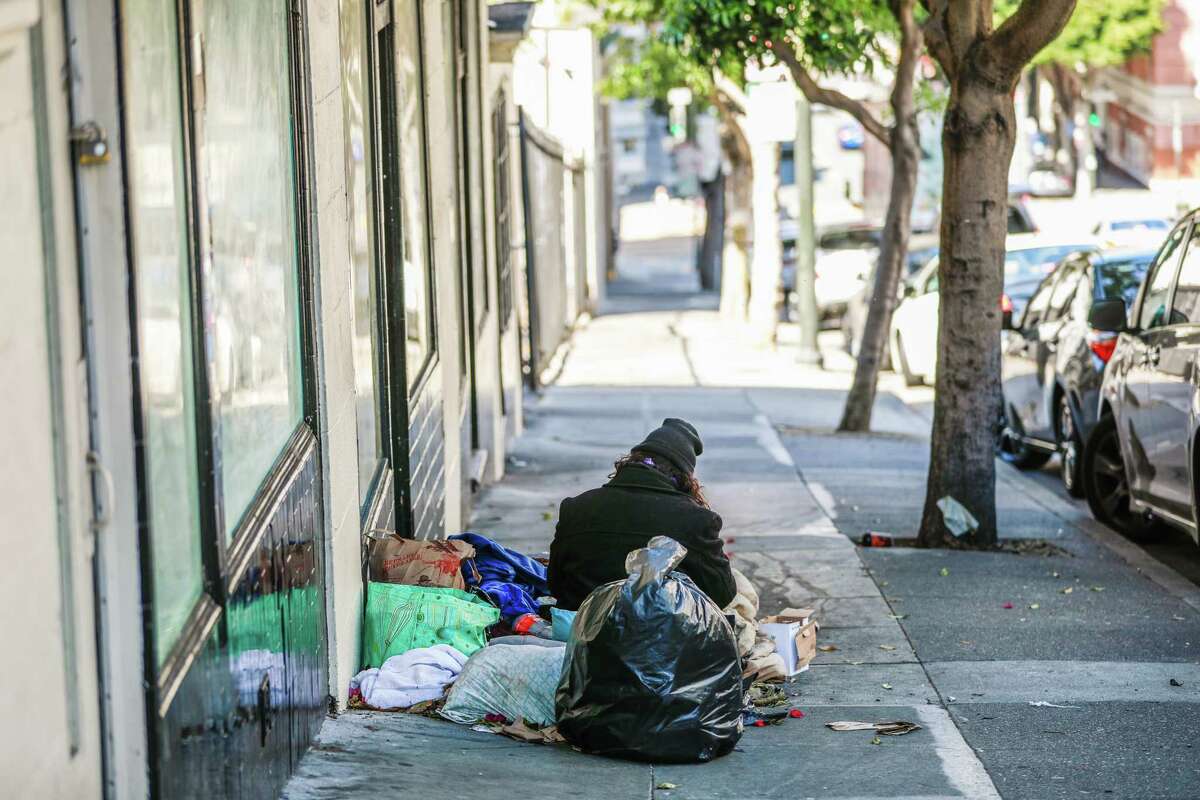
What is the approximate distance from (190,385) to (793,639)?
3415mm

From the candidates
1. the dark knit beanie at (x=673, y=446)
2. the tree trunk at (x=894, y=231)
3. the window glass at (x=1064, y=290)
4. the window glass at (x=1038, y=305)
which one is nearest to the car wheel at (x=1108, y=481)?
the window glass at (x=1064, y=290)

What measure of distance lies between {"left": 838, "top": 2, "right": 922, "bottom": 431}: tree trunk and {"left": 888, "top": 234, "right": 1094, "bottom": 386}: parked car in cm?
128

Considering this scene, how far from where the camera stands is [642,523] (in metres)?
5.91

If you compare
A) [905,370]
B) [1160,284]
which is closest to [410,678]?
[1160,284]

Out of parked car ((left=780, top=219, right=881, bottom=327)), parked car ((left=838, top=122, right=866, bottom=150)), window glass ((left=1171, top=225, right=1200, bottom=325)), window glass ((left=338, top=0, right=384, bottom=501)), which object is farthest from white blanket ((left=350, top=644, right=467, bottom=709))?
parked car ((left=838, top=122, right=866, bottom=150))

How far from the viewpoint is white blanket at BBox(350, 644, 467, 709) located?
5.65 meters

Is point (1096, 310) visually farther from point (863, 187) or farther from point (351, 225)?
point (863, 187)

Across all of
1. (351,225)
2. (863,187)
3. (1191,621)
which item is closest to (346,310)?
(351,225)

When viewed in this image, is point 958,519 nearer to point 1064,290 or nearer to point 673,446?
point 673,446

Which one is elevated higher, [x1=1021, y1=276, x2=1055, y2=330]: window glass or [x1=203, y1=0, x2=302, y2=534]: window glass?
[x1=203, y1=0, x2=302, y2=534]: window glass

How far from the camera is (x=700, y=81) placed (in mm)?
23047

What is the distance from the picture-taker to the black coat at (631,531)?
5879mm

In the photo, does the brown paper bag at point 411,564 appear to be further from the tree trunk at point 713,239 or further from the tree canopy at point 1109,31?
the tree canopy at point 1109,31

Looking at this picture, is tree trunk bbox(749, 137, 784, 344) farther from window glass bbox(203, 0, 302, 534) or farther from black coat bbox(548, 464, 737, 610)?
window glass bbox(203, 0, 302, 534)
